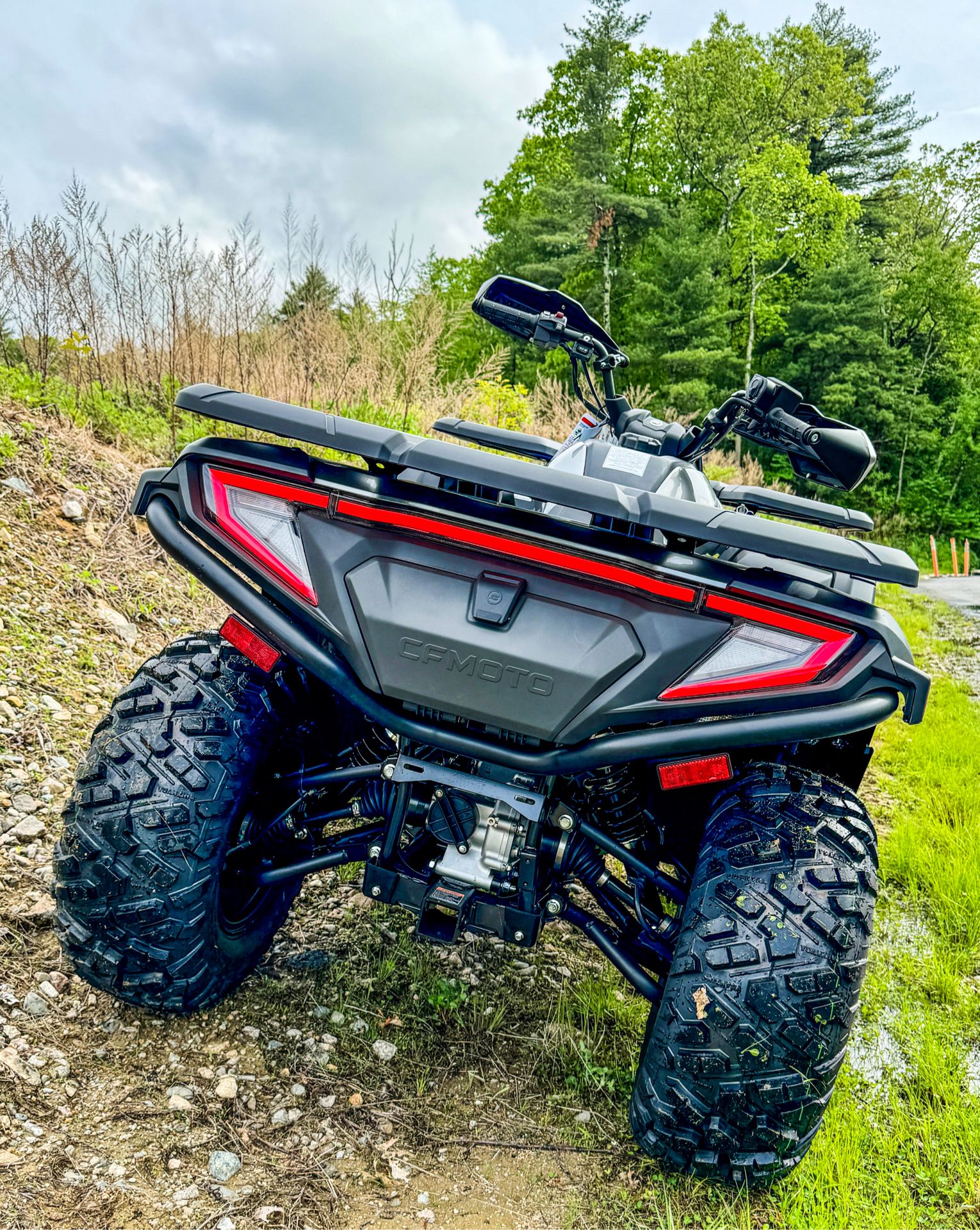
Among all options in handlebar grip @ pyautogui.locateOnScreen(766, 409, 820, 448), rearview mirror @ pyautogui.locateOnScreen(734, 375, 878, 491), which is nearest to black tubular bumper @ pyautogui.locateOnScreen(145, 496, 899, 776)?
rearview mirror @ pyautogui.locateOnScreen(734, 375, 878, 491)

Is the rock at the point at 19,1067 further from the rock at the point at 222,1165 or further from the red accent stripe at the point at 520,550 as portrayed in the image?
the red accent stripe at the point at 520,550

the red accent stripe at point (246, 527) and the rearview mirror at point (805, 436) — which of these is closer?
the red accent stripe at point (246, 527)

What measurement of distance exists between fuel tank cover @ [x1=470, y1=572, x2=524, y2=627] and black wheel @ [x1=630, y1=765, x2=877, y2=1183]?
589mm

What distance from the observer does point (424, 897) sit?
5.48 feet

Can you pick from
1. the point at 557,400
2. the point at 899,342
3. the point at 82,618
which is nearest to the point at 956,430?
the point at 899,342

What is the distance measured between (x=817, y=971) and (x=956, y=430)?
3497 cm

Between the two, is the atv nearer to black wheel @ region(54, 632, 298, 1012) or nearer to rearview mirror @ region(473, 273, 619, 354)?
black wheel @ region(54, 632, 298, 1012)

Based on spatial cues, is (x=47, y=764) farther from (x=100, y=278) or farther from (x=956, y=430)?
(x=956, y=430)

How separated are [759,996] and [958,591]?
12.4m

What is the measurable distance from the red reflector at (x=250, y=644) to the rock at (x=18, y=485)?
8.82 feet

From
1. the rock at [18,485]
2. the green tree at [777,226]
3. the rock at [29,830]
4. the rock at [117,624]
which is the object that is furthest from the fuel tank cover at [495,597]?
the green tree at [777,226]

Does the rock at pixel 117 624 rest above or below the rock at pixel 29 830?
above

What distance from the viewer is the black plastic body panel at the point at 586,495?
1279 mm

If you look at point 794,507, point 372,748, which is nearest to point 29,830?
point 372,748
